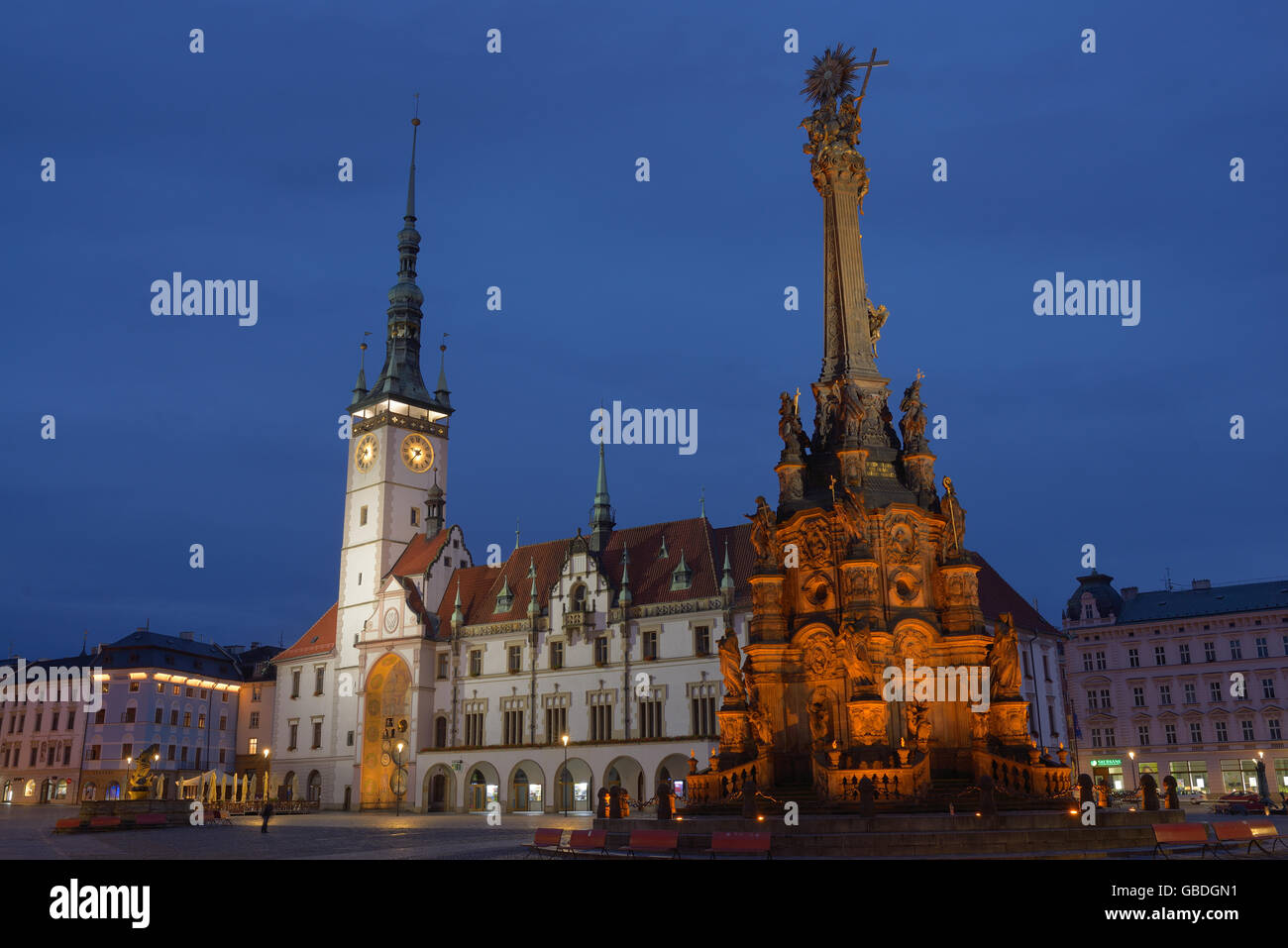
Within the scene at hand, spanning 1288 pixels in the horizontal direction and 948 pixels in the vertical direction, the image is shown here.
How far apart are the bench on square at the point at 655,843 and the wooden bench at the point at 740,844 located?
3.20 feet

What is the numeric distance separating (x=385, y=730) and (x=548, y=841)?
175ft

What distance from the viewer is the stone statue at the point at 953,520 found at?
2365 cm

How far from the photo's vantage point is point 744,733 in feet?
76.0

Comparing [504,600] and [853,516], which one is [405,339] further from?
[853,516]

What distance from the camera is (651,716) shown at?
199 ft

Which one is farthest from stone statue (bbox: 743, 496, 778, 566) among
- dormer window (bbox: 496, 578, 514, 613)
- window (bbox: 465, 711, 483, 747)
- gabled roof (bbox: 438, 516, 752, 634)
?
window (bbox: 465, 711, 483, 747)

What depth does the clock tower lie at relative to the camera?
78625 millimetres

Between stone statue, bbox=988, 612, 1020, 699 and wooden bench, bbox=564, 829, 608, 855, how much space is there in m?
8.63

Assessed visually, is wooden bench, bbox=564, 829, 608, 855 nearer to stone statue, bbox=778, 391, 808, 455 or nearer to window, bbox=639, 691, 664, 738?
stone statue, bbox=778, 391, 808, 455

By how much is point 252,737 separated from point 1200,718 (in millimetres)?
70870

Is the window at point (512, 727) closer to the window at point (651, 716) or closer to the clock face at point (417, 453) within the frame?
the window at point (651, 716)

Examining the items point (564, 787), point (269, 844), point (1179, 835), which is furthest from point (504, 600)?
point (1179, 835)
